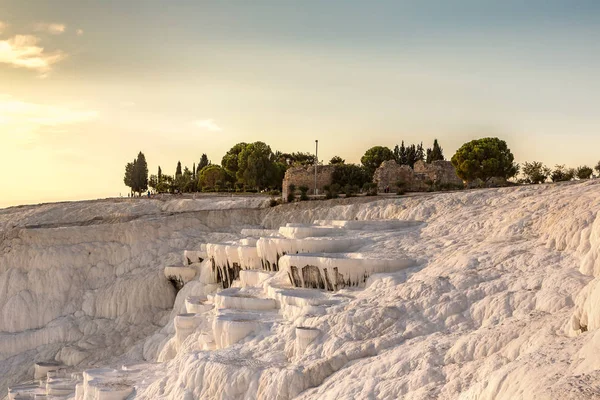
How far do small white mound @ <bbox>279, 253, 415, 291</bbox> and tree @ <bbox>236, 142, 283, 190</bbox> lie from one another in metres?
49.1

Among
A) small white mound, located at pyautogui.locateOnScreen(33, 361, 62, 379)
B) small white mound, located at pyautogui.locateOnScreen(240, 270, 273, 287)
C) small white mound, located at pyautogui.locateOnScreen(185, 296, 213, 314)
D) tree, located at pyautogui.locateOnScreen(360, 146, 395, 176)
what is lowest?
small white mound, located at pyautogui.locateOnScreen(33, 361, 62, 379)

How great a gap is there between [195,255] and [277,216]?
24.8 feet

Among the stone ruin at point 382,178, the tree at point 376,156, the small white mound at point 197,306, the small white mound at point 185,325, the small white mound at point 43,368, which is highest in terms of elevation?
the tree at point 376,156

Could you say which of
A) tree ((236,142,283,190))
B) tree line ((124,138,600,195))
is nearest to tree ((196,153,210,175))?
tree line ((124,138,600,195))

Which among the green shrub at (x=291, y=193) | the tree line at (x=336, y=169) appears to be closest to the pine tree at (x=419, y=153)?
the tree line at (x=336, y=169)

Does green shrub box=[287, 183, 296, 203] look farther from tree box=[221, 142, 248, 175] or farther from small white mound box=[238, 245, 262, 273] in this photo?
tree box=[221, 142, 248, 175]

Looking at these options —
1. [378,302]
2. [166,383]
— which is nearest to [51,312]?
[166,383]

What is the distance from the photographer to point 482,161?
57625 mm

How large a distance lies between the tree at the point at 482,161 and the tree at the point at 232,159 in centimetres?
3190

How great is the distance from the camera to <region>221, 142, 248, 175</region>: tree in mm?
82500

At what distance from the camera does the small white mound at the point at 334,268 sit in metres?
22.3

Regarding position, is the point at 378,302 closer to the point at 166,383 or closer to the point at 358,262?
the point at 358,262

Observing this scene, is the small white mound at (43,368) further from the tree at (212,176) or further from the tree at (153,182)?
the tree at (153,182)

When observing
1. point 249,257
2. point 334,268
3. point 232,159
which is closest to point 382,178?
point 249,257
